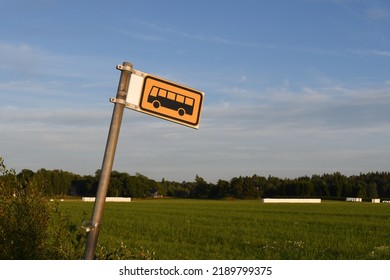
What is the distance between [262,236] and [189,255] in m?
8.99

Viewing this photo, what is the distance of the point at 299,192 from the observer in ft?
652

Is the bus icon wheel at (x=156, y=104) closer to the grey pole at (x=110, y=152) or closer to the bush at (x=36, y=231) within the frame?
the grey pole at (x=110, y=152)

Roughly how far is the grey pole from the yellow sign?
6.8 inches

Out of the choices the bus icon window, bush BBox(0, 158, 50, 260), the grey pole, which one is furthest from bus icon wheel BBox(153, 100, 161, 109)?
bush BBox(0, 158, 50, 260)

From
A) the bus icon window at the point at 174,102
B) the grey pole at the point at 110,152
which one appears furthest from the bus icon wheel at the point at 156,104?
the grey pole at the point at 110,152

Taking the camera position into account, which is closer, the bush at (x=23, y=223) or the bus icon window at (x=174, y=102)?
the bus icon window at (x=174, y=102)

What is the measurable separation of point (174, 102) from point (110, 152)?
69 centimetres

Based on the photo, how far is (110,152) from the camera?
15.6 ft

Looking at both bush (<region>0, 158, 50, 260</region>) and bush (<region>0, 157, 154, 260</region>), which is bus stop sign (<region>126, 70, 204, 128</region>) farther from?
bush (<region>0, 158, 50, 260</region>)

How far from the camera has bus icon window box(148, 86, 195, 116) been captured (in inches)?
189

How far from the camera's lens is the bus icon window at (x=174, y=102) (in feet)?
15.7

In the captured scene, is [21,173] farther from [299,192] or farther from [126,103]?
[299,192]
